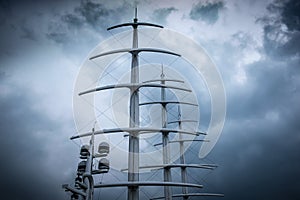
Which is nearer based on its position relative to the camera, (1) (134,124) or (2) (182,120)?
(1) (134,124)

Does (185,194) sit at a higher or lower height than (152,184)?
higher

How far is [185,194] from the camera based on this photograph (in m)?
49.8

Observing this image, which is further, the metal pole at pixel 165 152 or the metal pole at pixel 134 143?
the metal pole at pixel 165 152

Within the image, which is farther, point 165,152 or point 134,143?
point 165,152

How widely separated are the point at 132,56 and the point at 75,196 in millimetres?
22708

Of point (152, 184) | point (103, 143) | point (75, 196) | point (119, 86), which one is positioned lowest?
point (75, 196)

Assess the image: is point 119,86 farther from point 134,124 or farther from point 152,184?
point 152,184

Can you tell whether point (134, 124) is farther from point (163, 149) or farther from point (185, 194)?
point (185, 194)

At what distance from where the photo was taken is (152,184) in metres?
24.4

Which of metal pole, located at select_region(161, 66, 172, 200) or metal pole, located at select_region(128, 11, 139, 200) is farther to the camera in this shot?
metal pole, located at select_region(161, 66, 172, 200)

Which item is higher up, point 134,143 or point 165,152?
point 165,152

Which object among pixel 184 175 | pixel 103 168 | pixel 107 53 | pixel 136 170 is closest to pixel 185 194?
pixel 184 175

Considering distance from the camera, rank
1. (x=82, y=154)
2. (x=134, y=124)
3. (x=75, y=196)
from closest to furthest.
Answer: (x=75, y=196) → (x=82, y=154) → (x=134, y=124)

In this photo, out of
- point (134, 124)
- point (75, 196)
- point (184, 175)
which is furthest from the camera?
point (184, 175)
